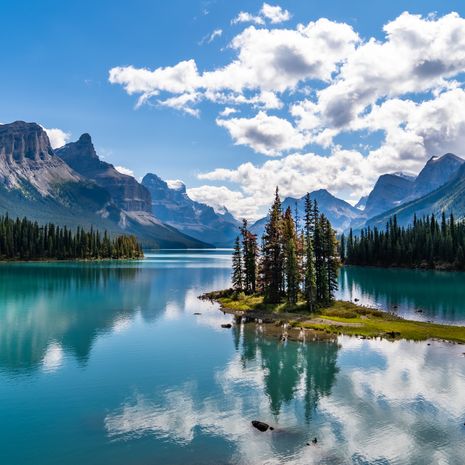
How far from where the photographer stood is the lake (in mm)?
30281

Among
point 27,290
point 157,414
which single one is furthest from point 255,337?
point 27,290

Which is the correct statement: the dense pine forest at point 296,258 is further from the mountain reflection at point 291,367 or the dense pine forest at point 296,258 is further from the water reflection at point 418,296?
the mountain reflection at point 291,367

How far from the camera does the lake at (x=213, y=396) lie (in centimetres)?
3028

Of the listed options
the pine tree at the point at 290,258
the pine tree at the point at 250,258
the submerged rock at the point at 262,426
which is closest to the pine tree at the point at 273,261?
the pine tree at the point at 290,258

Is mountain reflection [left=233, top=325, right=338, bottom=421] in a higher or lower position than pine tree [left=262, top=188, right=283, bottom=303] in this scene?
lower

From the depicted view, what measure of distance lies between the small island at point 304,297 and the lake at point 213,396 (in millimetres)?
6550

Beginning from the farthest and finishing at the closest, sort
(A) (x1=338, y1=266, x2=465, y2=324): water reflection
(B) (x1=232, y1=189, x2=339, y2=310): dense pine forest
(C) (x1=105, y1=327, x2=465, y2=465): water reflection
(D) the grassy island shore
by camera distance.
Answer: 1. (B) (x1=232, y1=189, x2=339, y2=310): dense pine forest
2. (A) (x1=338, y1=266, x2=465, y2=324): water reflection
3. (D) the grassy island shore
4. (C) (x1=105, y1=327, x2=465, y2=465): water reflection

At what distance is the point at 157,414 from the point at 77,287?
104 metres

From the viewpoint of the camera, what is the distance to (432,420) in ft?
117

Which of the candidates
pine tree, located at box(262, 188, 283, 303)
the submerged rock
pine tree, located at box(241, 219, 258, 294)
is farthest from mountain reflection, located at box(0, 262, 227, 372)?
the submerged rock

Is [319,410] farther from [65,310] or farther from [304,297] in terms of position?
[65,310]

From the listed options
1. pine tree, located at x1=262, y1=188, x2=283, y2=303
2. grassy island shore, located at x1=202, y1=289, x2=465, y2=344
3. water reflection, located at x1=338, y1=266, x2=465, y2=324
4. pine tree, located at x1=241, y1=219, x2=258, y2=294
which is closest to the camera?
grassy island shore, located at x1=202, y1=289, x2=465, y2=344

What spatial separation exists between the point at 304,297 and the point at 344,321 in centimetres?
1934

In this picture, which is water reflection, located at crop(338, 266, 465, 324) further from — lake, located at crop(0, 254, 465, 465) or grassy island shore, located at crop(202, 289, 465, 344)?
grassy island shore, located at crop(202, 289, 465, 344)
